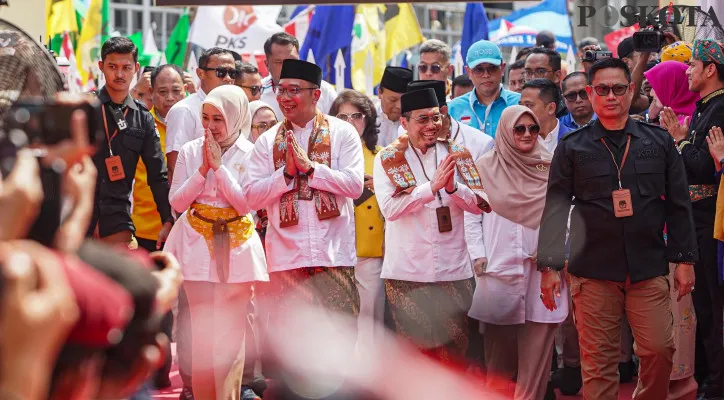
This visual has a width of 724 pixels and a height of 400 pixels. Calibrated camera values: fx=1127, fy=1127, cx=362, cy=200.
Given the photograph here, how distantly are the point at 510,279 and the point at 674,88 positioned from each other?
1866 mm

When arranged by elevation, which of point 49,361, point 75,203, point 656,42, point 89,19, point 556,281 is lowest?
point 556,281

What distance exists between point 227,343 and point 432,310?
130 cm

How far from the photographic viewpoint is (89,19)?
54.4ft

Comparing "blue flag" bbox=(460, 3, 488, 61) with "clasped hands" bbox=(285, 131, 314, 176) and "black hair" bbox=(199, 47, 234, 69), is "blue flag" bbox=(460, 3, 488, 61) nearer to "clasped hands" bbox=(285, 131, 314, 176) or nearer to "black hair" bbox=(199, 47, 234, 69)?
"black hair" bbox=(199, 47, 234, 69)

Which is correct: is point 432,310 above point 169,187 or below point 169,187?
below

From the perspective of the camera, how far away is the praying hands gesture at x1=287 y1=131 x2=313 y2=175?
22.2ft

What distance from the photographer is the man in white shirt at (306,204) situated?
22.4 ft

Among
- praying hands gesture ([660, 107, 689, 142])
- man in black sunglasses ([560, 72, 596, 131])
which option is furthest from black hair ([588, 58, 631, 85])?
man in black sunglasses ([560, 72, 596, 131])

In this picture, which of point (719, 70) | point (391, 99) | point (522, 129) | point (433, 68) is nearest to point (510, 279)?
point (522, 129)

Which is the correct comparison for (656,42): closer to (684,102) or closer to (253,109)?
(684,102)

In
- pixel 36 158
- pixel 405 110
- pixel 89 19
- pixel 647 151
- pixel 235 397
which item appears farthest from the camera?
pixel 89 19

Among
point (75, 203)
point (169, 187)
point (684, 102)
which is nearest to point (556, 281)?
point (684, 102)

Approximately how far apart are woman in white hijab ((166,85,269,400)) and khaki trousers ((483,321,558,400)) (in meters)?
1.65

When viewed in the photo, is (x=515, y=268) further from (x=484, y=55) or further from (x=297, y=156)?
(x=484, y=55)
